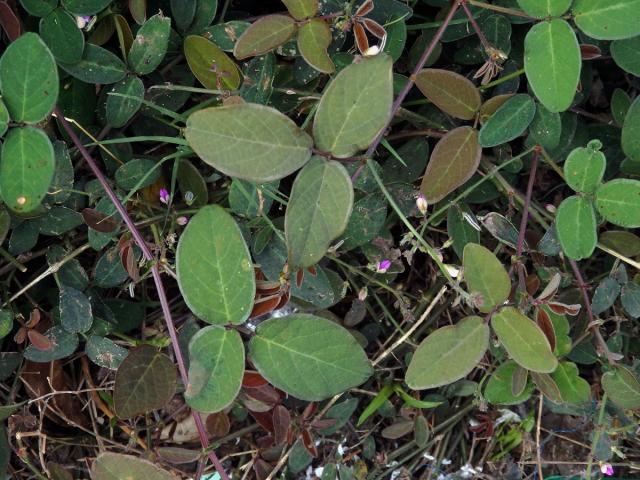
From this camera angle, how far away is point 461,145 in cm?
153

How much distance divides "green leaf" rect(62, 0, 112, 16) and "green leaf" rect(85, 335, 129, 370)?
0.74 m

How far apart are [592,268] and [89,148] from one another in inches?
55.4

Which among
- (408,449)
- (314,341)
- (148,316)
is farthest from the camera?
(408,449)

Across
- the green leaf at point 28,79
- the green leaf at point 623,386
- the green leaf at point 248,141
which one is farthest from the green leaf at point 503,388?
the green leaf at point 28,79

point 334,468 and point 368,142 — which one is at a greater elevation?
point 368,142

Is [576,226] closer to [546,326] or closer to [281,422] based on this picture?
[546,326]

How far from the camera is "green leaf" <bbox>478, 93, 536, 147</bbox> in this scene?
151 cm

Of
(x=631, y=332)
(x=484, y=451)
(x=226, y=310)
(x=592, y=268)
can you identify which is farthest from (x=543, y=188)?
(x=226, y=310)

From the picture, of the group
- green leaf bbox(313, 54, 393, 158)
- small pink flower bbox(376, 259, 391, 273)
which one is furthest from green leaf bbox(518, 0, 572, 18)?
small pink flower bbox(376, 259, 391, 273)

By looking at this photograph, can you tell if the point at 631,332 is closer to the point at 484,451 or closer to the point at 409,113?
the point at 484,451

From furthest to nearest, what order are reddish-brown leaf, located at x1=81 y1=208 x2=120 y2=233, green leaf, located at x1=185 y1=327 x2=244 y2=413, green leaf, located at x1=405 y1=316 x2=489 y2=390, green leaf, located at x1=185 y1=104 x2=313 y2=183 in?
reddish-brown leaf, located at x1=81 y1=208 x2=120 y2=233 < green leaf, located at x1=405 y1=316 x2=489 y2=390 < green leaf, located at x1=185 y1=327 x2=244 y2=413 < green leaf, located at x1=185 y1=104 x2=313 y2=183

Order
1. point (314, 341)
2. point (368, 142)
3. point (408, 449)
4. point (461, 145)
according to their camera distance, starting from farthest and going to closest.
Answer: point (408, 449)
point (461, 145)
point (314, 341)
point (368, 142)

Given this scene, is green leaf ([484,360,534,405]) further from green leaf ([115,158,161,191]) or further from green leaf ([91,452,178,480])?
green leaf ([115,158,161,191])

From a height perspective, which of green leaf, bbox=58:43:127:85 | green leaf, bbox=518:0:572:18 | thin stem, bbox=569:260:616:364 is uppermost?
green leaf, bbox=518:0:572:18
